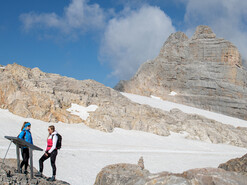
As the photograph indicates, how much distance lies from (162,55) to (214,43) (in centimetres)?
1114

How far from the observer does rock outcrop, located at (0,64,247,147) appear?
21455 mm

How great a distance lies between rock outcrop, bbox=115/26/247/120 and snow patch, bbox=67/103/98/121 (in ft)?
99.3

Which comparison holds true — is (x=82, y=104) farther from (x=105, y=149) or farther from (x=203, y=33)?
(x=203, y=33)

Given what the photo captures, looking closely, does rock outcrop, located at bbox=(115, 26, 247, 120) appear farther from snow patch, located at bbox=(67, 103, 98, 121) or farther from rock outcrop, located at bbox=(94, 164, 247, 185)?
rock outcrop, located at bbox=(94, 164, 247, 185)

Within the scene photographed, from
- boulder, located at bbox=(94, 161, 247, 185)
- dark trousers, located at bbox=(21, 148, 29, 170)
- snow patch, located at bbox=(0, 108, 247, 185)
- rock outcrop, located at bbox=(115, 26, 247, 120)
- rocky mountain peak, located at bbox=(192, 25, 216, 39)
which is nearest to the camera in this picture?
boulder, located at bbox=(94, 161, 247, 185)

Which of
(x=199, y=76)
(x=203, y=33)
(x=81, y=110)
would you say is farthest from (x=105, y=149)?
(x=203, y=33)

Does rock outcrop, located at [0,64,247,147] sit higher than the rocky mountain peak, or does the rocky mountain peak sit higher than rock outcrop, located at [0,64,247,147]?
the rocky mountain peak

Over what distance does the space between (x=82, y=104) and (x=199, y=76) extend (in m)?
35.2

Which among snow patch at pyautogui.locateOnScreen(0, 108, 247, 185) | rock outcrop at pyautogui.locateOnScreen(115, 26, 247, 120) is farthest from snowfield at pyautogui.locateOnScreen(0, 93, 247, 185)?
rock outcrop at pyautogui.locateOnScreen(115, 26, 247, 120)

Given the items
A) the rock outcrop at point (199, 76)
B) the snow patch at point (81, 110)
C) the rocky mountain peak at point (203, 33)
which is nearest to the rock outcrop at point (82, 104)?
the snow patch at point (81, 110)

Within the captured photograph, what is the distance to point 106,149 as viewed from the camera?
1616 cm

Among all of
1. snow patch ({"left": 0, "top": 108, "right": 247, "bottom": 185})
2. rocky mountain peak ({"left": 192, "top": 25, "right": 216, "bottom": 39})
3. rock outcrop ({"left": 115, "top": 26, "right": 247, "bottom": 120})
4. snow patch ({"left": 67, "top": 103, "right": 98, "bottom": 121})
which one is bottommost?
snow patch ({"left": 0, "top": 108, "right": 247, "bottom": 185})

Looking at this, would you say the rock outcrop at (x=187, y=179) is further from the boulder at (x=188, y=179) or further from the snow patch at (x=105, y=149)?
the snow patch at (x=105, y=149)

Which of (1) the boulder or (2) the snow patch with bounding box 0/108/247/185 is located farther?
(2) the snow patch with bounding box 0/108/247/185
